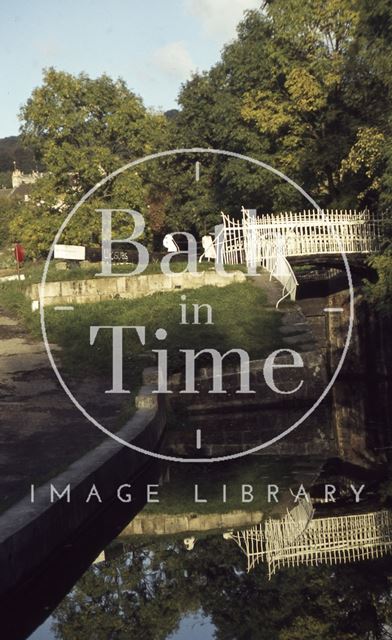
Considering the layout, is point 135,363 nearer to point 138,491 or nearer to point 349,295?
point 138,491

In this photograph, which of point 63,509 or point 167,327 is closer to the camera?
point 63,509

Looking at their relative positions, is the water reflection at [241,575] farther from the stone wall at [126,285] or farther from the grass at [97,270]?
the grass at [97,270]

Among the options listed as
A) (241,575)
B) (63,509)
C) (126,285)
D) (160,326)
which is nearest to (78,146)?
(126,285)

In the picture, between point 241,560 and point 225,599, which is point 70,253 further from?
point 225,599

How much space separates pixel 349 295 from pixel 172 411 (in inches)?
421

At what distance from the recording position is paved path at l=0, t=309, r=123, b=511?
1202 cm

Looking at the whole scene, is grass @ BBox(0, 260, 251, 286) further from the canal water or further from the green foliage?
the green foliage

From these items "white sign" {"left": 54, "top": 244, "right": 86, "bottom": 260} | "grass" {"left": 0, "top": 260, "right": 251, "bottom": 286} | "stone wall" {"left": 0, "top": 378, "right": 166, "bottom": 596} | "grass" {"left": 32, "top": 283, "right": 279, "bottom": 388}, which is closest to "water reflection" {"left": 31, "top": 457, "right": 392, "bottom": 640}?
"stone wall" {"left": 0, "top": 378, "right": 166, "bottom": 596}

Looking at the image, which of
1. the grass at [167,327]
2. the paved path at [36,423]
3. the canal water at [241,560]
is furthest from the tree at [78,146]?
the canal water at [241,560]

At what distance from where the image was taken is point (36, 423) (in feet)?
51.5

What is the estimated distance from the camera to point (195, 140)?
5372 centimetres

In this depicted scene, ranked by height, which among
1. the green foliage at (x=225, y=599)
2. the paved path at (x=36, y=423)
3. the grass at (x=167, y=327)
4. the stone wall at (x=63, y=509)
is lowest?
the green foliage at (x=225, y=599)

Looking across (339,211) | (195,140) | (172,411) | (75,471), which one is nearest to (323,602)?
(75,471)

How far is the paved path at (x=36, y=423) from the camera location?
12.0 meters
